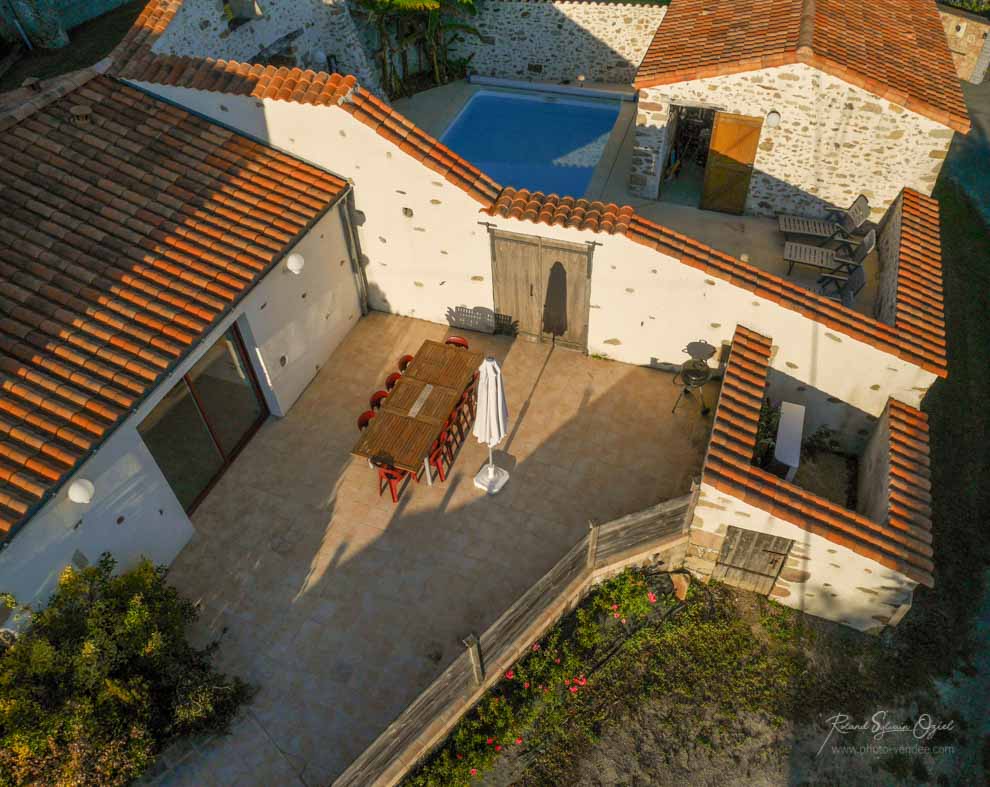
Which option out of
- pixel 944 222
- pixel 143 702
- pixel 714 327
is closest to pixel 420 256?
pixel 714 327

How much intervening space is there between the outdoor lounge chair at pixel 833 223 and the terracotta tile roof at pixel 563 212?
569 cm

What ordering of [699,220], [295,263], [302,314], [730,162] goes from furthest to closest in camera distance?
[699,220] < [730,162] < [302,314] < [295,263]

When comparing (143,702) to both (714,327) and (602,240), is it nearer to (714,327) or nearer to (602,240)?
(602,240)

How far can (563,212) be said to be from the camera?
40.4 ft

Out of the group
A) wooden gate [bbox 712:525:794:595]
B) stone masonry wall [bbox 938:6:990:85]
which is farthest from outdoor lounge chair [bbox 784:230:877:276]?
stone masonry wall [bbox 938:6:990:85]

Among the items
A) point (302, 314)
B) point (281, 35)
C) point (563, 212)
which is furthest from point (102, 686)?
point (281, 35)

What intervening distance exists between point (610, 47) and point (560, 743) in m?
20.5

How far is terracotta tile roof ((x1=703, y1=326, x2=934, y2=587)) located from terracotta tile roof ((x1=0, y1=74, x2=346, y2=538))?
7389mm

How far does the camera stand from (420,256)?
13.8 m

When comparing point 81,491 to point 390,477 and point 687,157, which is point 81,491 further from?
point 687,157

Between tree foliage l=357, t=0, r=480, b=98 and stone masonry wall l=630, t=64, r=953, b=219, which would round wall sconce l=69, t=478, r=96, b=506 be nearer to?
stone masonry wall l=630, t=64, r=953, b=219

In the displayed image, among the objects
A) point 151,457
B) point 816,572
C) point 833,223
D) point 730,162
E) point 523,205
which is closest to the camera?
Answer: point 151,457

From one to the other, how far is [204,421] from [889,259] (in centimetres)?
1291

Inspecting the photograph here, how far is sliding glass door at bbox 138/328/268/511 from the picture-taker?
36.4ft
